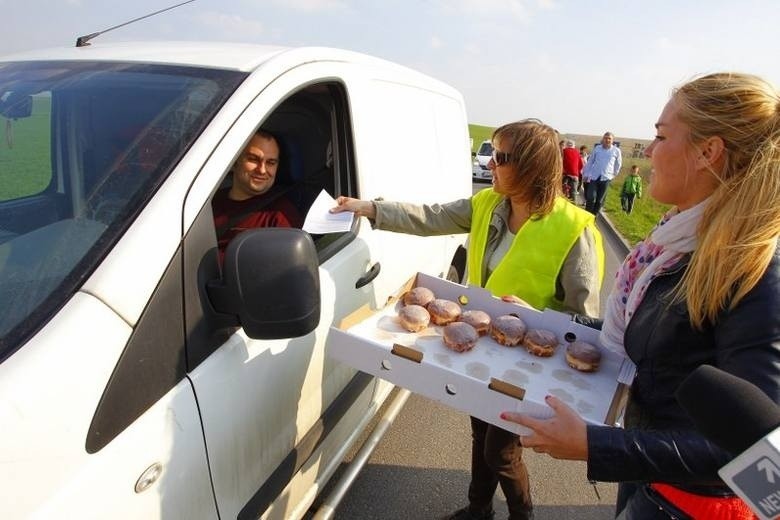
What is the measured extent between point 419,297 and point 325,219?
518 millimetres

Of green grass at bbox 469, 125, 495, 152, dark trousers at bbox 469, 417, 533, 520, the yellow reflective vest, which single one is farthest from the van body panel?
green grass at bbox 469, 125, 495, 152

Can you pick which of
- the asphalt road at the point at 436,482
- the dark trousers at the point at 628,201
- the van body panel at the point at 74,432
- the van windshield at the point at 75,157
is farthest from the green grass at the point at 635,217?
the van body panel at the point at 74,432

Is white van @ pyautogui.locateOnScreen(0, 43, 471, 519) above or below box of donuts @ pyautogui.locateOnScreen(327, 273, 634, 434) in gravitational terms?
above

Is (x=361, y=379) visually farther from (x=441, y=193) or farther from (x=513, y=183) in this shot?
(x=441, y=193)

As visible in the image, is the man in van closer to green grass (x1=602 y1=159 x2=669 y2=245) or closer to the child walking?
green grass (x1=602 y1=159 x2=669 y2=245)

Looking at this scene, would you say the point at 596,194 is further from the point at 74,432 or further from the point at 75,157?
the point at 74,432

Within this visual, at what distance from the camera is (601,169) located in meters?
11.8

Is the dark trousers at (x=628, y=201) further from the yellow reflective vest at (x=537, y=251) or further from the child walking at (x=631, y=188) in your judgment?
the yellow reflective vest at (x=537, y=251)

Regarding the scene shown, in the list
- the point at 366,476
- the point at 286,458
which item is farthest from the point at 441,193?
the point at 286,458

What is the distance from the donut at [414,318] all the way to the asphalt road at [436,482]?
124cm

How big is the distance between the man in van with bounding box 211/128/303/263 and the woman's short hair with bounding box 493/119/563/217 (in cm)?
109

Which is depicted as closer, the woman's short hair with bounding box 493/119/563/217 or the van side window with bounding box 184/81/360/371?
the van side window with bounding box 184/81/360/371

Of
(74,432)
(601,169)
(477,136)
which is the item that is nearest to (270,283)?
(74,432)

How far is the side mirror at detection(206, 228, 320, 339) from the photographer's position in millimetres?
1188
